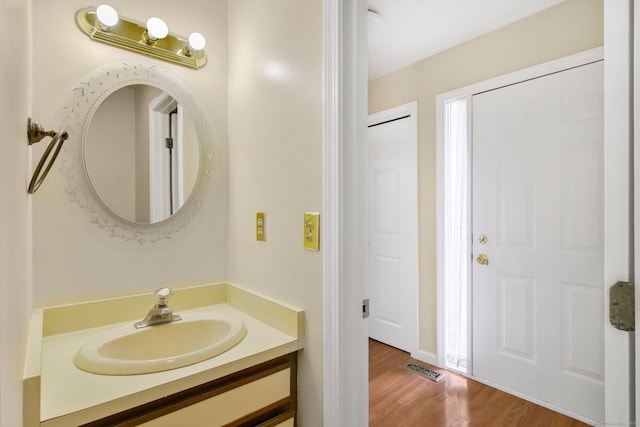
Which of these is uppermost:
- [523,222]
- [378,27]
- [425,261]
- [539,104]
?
[378,27]

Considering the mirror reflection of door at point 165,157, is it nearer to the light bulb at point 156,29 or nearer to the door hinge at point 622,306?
the light bulb at point 156,29

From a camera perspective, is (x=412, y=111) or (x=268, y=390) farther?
(x=412, y=111)

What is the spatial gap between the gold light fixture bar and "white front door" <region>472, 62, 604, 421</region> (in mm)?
1828

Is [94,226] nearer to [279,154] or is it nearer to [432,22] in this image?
[279,154]

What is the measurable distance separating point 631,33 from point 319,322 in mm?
1052

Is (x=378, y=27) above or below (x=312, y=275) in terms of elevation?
above

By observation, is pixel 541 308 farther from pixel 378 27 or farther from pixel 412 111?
pixel 378 27

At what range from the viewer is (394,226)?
2.75m

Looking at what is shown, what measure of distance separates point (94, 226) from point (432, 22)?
7.20 ft

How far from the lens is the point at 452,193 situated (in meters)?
2.37

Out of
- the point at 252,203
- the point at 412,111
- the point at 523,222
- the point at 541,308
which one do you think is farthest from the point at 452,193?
the point at 252,203

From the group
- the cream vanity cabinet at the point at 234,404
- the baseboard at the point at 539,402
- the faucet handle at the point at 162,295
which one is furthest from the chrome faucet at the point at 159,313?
the baseboard at the point at 539,402

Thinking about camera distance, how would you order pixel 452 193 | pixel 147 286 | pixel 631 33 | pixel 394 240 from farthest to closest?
pixel 394 240 → pixel 452 193 → pixel 147 286 → pixel 631 33

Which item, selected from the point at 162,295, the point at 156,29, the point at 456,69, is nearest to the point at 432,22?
the point at 456,69
